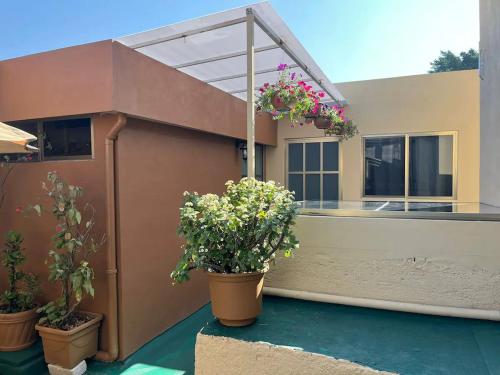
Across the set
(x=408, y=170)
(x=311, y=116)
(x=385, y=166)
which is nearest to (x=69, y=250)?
(x=311, y=116)

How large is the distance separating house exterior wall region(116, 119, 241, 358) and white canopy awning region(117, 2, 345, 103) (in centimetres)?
84

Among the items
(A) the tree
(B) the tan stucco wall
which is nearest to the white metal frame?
(B) the tan stucco wall

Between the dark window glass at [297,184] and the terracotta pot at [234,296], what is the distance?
5225mm

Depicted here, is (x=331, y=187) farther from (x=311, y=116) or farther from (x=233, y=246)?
(x=233, y=246)

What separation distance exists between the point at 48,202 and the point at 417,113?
18.9ft

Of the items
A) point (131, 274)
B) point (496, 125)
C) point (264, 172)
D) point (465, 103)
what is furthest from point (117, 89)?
point (465, 103)

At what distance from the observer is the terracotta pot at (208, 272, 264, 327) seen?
6.26 feet

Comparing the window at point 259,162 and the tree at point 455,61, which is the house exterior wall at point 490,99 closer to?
the window at point 259,162

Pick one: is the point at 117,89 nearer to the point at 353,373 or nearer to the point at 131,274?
the point at 131,274

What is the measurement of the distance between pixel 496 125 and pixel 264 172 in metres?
4.69

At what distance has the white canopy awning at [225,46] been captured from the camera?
10.2 ft

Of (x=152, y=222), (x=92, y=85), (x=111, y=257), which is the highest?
(x=92, y=85)

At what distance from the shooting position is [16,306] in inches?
142

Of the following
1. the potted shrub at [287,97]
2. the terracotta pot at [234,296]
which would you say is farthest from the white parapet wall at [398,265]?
the potted shrub at [287,97]
